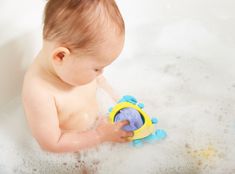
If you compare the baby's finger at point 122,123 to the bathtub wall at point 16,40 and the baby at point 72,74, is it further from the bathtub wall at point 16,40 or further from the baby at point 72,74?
the bathtub wall at point 16,40

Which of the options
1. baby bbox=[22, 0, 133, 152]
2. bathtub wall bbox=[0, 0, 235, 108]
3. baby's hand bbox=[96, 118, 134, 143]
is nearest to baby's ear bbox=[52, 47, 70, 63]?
baby bbox=[22, 0, 133, 152]

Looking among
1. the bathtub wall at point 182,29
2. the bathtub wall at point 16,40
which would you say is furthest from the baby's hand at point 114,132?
the bathtub wall at point 182,29

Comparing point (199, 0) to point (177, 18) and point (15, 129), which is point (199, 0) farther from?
point (15, 129)

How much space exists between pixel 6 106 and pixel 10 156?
0.16 m

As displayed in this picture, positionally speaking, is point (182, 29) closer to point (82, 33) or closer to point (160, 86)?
point (160, 86)

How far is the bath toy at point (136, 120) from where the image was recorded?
115 centimetres

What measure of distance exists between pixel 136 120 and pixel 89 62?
262 millimetres

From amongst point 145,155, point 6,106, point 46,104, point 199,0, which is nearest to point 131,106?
point 145,155

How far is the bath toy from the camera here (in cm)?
115

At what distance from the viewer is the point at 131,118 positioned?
115 cm

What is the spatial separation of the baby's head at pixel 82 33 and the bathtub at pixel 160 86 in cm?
27

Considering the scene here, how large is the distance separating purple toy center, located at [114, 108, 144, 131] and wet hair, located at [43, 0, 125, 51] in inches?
11.3

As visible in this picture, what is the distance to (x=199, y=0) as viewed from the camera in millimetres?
1645

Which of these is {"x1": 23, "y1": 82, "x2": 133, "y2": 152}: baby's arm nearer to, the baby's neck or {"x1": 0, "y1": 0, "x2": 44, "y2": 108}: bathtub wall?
the baby's neck
